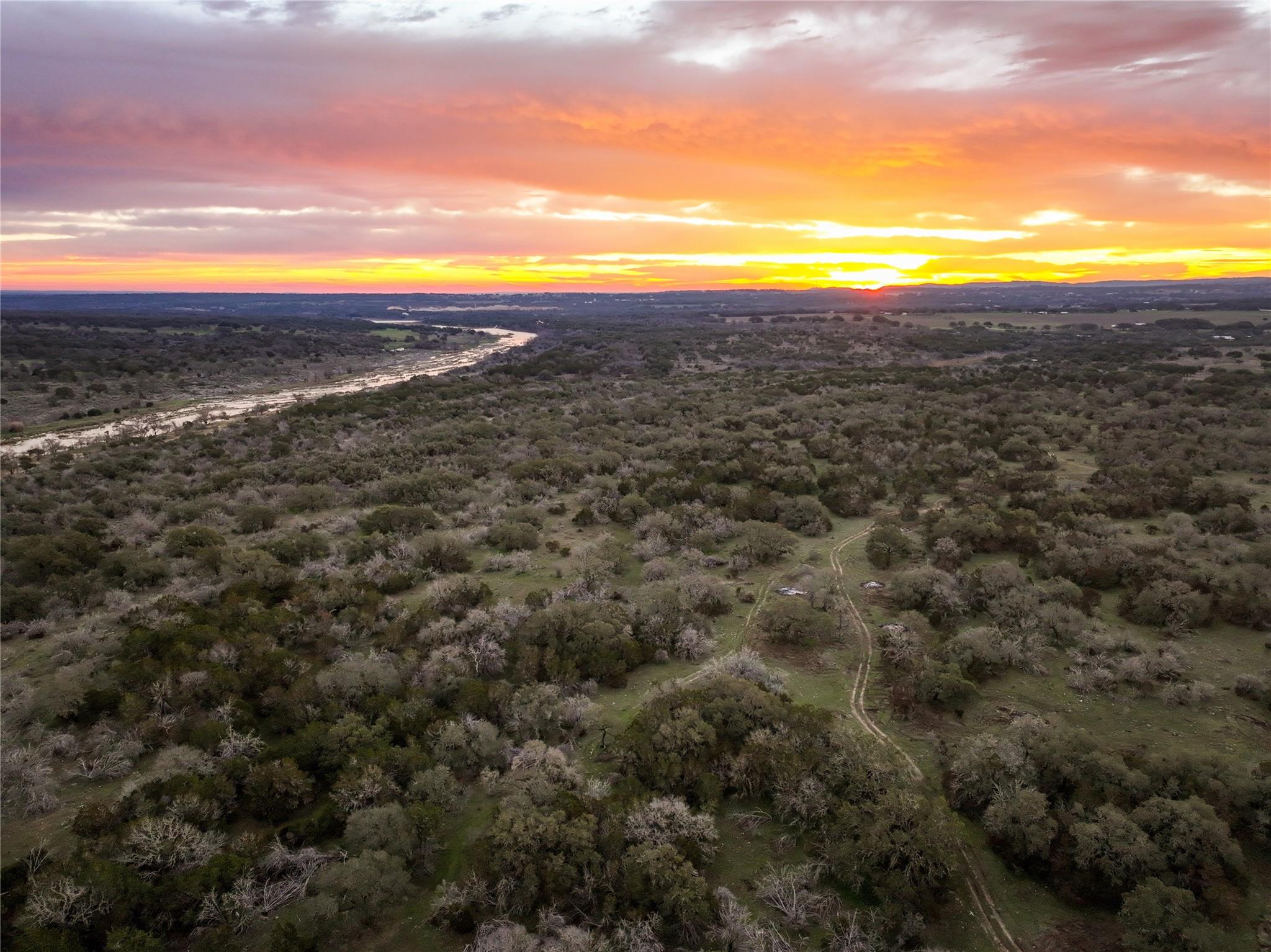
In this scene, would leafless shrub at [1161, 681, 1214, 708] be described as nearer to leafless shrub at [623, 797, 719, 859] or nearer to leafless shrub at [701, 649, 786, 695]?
leafless shrub at [701, 649, 786, 695]

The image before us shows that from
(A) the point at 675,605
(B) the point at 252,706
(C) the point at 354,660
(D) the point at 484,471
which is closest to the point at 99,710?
(B) the point at 252,706

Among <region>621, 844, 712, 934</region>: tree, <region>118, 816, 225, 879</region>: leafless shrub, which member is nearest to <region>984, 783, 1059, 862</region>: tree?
<region>621, 844, 712, 934</region>: tree

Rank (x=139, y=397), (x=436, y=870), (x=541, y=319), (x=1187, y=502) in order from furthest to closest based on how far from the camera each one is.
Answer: (x=541, y=319) < (x=139, y=397) < (x=1187, y=502) < (x=436, y=870)

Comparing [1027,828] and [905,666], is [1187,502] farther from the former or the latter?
[1027,828]

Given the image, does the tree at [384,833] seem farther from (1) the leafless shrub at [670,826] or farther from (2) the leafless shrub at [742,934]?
(2) the leafless shrub at [742,934]

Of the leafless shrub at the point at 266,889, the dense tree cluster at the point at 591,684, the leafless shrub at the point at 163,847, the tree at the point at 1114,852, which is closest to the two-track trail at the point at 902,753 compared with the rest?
the dense tree cluster at the point at 591,684

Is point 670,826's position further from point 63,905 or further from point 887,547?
point 887,547
